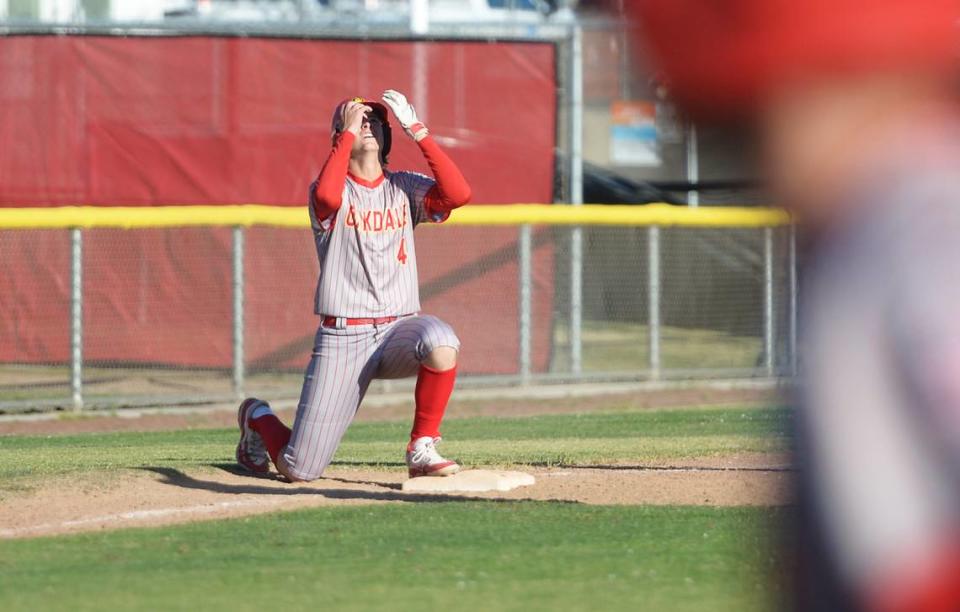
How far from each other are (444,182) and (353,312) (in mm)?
721

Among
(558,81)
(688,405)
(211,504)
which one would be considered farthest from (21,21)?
(211,504)

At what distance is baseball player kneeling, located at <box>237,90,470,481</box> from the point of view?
7297 mm

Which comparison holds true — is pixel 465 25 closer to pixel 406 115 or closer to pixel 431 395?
pixel 406 115

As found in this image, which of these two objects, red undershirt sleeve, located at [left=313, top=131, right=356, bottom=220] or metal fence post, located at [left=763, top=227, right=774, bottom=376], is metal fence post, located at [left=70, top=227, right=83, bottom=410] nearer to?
red undershirt sleeve, located at [left=313, top=131, right=356, bottom=220]

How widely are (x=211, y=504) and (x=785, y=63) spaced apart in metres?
5.88

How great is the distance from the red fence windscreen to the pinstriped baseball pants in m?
6.09

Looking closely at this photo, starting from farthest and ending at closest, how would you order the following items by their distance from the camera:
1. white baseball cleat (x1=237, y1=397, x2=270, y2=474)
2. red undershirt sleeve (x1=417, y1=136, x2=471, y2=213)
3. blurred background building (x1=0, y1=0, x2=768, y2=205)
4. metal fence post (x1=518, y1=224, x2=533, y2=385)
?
blurred background building (x1=0, y1=0, x2=768, y2=205) → metal fence post (x1=518, y1=224, x2=533, y2=385) → white baseball cleat (x1=237, y1=397, x2=270, y2=474) → red undershirt sleeve (x1=417, y1=136, x2=471, y2=213)

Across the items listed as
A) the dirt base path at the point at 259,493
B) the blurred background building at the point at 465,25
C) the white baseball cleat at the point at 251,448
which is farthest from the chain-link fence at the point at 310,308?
the dirt base path at the point at 259,493

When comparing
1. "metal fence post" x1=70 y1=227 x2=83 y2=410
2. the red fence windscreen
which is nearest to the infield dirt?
"metal fence post" x1=70 y1=227 x2=83 y2=410

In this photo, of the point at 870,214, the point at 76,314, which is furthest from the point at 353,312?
the point at 870,214

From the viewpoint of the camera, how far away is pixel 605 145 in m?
19.1

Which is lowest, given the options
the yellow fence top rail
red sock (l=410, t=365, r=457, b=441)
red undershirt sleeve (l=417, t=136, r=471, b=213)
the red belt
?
red sock (l=410, t=365, r=457, b=441)

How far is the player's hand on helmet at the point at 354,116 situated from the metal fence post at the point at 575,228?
21.1 ft

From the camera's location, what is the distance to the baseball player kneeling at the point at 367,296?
7297 mm
